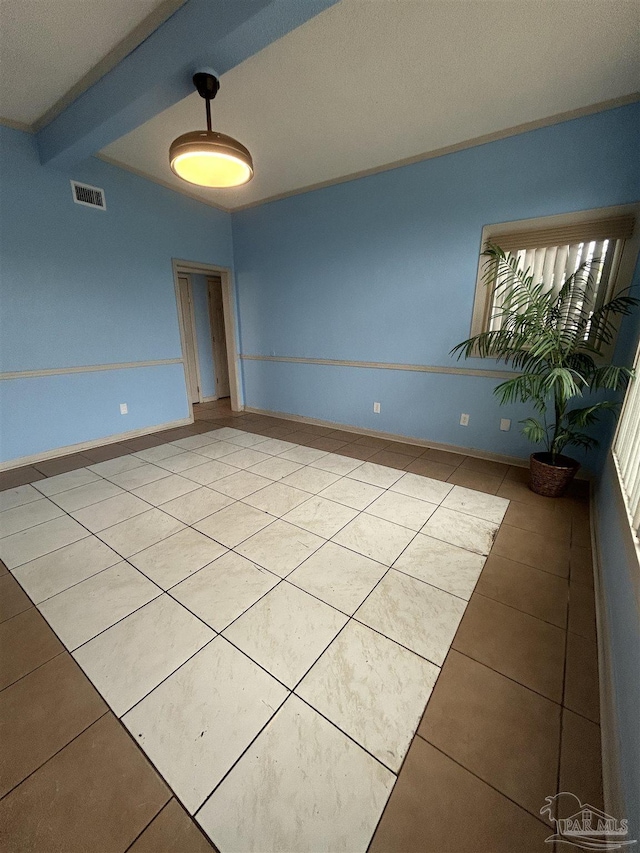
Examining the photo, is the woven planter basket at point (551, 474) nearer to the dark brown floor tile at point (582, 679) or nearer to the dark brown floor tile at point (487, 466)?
the dark brown floor tile at point (487, 466)

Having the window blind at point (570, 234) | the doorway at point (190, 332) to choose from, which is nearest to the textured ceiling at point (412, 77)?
the window blind at point (570, 234)

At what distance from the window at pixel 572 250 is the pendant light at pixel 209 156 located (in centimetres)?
224

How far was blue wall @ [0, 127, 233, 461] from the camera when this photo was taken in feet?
9.75

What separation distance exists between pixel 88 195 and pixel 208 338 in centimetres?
281

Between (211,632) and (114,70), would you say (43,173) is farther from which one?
(211,632)

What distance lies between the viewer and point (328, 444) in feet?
12.7

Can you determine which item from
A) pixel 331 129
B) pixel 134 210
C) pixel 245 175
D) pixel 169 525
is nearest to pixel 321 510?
pixel 169 525

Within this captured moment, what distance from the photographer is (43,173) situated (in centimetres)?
299

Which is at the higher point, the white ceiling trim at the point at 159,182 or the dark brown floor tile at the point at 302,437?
the white ceiling trim at the point at 159,182

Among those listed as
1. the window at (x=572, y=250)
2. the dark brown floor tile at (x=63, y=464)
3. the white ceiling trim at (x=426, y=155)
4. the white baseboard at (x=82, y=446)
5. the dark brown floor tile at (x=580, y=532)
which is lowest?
the dark brown floor tile at (x=580, y=532)

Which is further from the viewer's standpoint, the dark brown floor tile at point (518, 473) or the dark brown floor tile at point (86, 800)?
the dark brown floor tile at point (518, 473)

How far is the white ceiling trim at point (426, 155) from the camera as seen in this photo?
2373mm

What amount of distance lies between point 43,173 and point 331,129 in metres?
2.64

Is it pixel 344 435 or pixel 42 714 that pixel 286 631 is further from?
pixel 344 435
